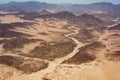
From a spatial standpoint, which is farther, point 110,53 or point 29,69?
point 110,53

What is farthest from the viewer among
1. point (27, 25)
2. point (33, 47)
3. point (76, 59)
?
point (27, 25)

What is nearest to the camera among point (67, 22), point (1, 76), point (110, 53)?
point (1, 76)

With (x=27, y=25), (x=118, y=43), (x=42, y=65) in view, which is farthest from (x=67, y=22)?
(x=42, y=65)

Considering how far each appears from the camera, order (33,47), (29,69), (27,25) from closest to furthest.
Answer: (29,69) → (33,47) → (27,25)

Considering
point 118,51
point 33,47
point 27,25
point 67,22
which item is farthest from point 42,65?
point 67,22

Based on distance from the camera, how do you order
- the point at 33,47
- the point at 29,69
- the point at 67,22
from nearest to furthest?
the point at 29,69 → the point at 33,47 → the point at 67,22

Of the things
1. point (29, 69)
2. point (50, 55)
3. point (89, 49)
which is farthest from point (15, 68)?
point (89, 49)

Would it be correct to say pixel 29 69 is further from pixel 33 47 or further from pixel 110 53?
pixel 110 53

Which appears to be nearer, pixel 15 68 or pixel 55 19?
pixel 15 68

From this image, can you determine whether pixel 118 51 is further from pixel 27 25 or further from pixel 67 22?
pixel 67 22
